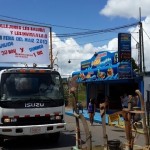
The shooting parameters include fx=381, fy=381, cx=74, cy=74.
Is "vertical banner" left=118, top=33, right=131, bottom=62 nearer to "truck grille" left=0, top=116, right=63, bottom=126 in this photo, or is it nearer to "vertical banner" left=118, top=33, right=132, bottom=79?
"vertical banner" left=118, top=33, right=132, bottom=79

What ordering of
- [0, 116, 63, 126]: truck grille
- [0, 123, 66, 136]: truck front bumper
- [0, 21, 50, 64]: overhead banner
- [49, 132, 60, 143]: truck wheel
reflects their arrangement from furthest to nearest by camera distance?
[0, 21, 50, 64]: overhead banner < [49, 132, 60, 143]: truck wheel < [0, 116, 63, 126]: truck grille < [0, 123, 66, 136]: truck front bumper

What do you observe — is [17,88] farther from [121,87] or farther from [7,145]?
[121,87]

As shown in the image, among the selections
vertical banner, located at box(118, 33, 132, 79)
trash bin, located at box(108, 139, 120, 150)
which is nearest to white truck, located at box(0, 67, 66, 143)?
trash bin, located at box(108, 139, 120, 150)

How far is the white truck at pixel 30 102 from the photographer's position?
1183cm

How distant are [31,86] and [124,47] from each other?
13359mm

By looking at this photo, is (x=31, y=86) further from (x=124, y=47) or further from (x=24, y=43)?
(x=124, y=47)

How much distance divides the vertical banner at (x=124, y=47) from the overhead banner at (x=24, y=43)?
8.72 metres

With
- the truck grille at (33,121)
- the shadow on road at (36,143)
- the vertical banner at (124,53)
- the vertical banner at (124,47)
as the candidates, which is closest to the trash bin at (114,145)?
the shadow on road at (36,143)

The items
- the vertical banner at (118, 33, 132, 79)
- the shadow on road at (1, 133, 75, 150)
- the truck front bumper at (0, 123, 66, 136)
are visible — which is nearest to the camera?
the truck front bumper at (0, 123, 66, 136)

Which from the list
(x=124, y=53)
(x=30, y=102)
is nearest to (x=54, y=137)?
(x=30, y=102)

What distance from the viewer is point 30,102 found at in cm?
1201

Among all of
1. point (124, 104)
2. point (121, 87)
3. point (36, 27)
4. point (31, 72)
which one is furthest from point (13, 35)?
point (121, 87)

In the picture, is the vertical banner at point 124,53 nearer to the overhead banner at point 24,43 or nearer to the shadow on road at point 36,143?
the overhead banner at point 24,43

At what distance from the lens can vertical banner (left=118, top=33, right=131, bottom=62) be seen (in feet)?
80.2
